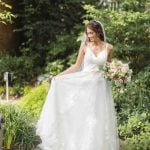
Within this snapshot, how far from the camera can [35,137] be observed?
24.9 feet

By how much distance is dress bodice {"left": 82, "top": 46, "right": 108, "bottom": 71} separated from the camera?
24.0ft

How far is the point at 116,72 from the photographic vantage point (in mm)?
7148

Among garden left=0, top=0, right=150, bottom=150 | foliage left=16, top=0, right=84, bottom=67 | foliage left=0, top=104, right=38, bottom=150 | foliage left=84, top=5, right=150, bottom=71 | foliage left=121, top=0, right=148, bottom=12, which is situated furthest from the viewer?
foliage left=16, top=0, right=84, bottom=67

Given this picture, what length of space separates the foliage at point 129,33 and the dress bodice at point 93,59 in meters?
3.55

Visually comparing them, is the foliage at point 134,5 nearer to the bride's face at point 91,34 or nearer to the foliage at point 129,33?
the foliage at point 129,33

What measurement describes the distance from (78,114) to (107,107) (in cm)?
43

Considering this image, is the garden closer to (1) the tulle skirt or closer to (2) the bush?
(2) the bush

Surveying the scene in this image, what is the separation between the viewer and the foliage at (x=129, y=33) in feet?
35.7

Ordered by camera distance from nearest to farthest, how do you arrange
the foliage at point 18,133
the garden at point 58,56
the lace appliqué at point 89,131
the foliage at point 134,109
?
the lace appliqué at point 89,131
the foliage at point 18,133
the garden at point 58,56
the foliage at point 134,109

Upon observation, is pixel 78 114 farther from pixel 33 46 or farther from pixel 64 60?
pixel 33 46

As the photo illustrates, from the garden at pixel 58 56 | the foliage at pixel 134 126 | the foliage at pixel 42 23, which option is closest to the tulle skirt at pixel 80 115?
the garden at pixel 58 56

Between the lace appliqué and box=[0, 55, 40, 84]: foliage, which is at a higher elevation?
box=[0, 55, 40, 84]: foliage

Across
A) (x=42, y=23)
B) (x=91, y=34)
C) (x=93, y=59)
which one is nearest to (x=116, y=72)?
(x=93, y=59)

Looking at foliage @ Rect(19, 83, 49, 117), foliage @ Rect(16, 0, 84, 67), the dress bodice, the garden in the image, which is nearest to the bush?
the garden
